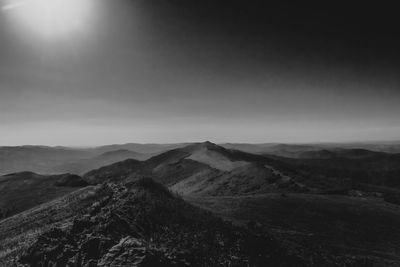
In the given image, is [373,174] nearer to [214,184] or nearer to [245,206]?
[214,184]

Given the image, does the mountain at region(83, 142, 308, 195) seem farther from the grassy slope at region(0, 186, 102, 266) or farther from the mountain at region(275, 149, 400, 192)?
the mountain at region(275, 149, 400, 192)

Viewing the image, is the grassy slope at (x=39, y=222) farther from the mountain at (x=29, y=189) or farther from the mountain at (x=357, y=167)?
the mountain at (x=357, y=167)

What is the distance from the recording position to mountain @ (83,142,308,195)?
47841mm

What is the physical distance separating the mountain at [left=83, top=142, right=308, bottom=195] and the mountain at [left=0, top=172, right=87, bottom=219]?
9.68 metres

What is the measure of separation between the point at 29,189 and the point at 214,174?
38.9m

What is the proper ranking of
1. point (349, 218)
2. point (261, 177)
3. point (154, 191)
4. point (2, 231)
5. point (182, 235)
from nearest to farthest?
1. point (182, 235)
2. point (154, 191)
3. point (349, 218)
4. point (2, 231)
5. point (261, 177)

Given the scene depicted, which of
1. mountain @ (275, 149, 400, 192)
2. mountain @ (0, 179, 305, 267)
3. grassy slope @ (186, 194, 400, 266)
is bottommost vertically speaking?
mountain @ (275, 149, 400, 192)

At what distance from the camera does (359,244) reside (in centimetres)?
2333

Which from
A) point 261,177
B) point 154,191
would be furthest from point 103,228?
point 261,177

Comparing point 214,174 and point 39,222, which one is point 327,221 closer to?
point 39,222

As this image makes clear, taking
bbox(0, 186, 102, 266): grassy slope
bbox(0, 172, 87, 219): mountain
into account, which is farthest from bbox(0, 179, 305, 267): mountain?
bbox(0, 172, 87, 219): mountain

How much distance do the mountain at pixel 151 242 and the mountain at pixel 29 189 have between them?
38341 millimetres

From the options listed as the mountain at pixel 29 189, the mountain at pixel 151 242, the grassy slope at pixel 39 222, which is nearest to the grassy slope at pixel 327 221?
the mountain at pixel 151 242

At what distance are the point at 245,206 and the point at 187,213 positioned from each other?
10865 millimetres
